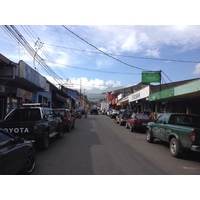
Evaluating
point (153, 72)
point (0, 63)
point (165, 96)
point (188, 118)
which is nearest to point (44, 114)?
point (0, 63)

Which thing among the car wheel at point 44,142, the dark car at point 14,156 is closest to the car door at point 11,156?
the dark car at point 14,156

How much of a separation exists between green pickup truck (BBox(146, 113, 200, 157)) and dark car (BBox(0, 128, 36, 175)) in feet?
16.6

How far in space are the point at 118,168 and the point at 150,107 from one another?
2421 cm

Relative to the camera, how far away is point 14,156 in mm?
4902

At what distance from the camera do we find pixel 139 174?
19.0ft

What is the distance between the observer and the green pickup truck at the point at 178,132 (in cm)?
741

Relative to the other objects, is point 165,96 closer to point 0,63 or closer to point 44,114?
point 44,114

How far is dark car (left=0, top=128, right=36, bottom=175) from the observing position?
14.8 feet

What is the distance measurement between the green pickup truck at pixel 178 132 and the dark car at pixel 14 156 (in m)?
5.07

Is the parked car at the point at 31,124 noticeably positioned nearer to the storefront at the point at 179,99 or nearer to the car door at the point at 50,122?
the car door at the point at 50,122

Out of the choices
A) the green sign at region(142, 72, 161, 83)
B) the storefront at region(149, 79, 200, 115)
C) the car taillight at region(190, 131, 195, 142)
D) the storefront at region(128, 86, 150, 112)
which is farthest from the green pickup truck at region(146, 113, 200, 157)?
the green sign at region(142, 72, 161, 83)

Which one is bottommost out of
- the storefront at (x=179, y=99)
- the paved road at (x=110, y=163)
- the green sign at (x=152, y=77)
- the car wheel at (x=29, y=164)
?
the paved road at (x=110, y=163)

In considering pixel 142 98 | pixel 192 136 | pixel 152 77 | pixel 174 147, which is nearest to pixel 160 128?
pixel 174 147

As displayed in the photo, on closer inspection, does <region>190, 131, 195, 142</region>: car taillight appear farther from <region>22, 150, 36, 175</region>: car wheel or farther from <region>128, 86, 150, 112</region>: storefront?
<region>128, 86, 150, 112</region>: storefront
